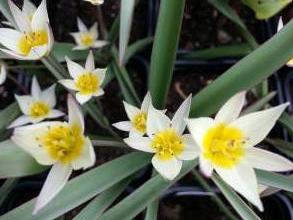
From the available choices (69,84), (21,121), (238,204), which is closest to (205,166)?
(238,204)

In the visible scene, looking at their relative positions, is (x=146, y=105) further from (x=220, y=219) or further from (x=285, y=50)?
(x=220, y=219)

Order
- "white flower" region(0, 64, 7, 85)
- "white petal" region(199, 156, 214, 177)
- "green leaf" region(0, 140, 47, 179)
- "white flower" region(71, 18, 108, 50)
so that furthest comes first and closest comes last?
"white flower" region(71, 18, 108, 50)
"white flower" region(0, 64, 7, 85)
"green leaf" region(0, 140, 47, 179)
"white petal" region(199, 156, 214, 177)

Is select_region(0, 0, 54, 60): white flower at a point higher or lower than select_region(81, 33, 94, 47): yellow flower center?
higher

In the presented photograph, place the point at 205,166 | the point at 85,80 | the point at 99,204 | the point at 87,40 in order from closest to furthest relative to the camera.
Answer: the point at 205,166 < the point at 99,204 < the point at 85,80 < the point at 87,40

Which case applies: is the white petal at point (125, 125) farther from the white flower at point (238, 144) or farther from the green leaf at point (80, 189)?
the white flower at point (238, 144)

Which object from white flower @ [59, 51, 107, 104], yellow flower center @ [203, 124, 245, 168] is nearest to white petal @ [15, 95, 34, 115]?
white flower @ [59, 51, 107, 104]

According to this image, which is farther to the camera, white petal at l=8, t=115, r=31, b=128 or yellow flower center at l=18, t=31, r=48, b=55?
white petal at l=8, t=115, r=31, b=128

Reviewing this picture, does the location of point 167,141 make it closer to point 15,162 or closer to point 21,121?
point 15,162

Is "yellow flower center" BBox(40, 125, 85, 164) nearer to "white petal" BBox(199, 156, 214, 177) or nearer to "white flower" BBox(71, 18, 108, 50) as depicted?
"white petal" BBox(199, 156, 214, 177)
